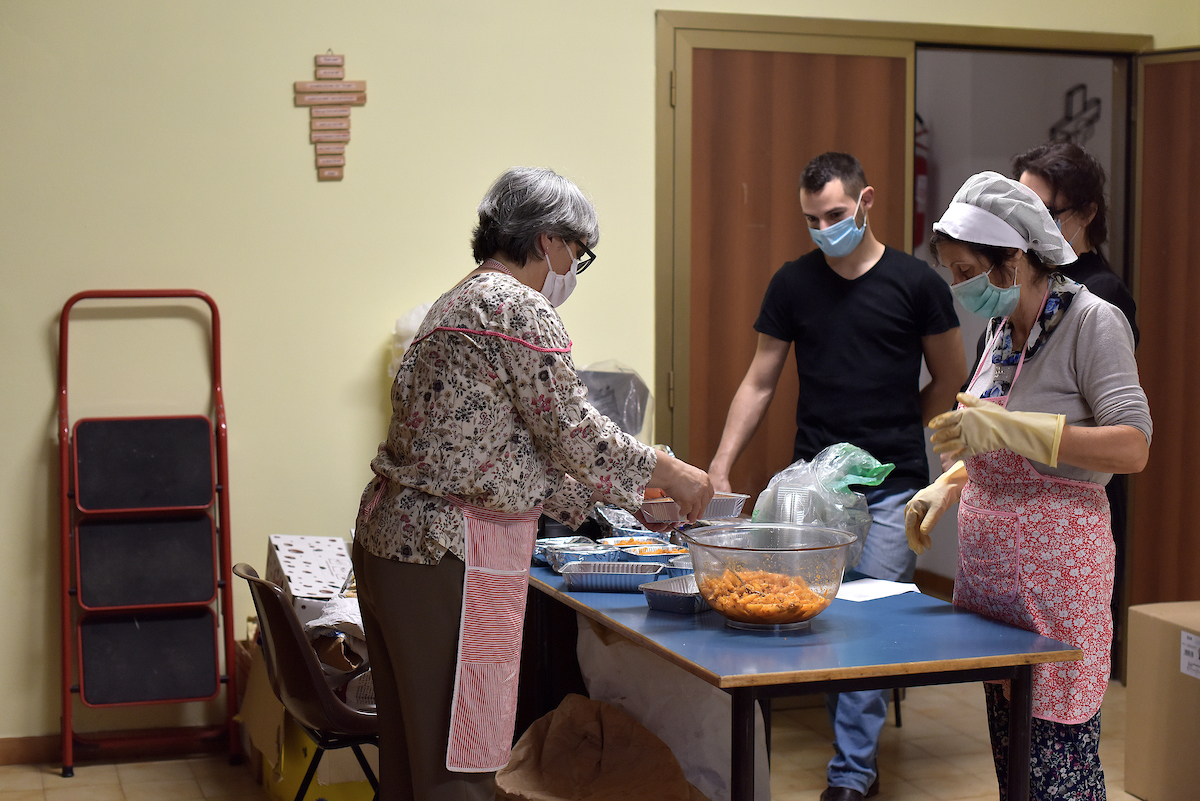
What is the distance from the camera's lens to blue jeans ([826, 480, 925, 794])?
296 cm

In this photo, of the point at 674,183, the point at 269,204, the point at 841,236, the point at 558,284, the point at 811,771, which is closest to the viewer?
the point at 558,284

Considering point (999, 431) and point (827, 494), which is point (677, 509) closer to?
point (827, 494)

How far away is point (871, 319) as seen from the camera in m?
3.08

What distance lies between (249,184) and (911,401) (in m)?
2.06

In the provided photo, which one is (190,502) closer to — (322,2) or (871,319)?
(322,2)

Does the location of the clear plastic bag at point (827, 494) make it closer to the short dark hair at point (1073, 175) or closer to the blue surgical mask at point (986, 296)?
the blue surgical mask at point (986, 296)

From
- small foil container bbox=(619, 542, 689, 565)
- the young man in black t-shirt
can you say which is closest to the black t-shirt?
the young man in black t-shirt

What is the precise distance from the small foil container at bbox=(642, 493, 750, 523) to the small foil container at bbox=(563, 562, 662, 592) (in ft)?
0.35

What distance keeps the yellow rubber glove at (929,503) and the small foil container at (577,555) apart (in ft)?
2.05

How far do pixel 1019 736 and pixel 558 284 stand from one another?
1097mm

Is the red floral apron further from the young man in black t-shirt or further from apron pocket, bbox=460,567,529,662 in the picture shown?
the young man in black t-shirt

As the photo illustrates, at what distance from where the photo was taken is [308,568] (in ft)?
10.3

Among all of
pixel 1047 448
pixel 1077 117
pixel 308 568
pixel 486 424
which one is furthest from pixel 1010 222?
pixel 1077 117

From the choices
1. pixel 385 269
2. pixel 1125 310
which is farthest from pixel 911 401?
pixel 385 269
